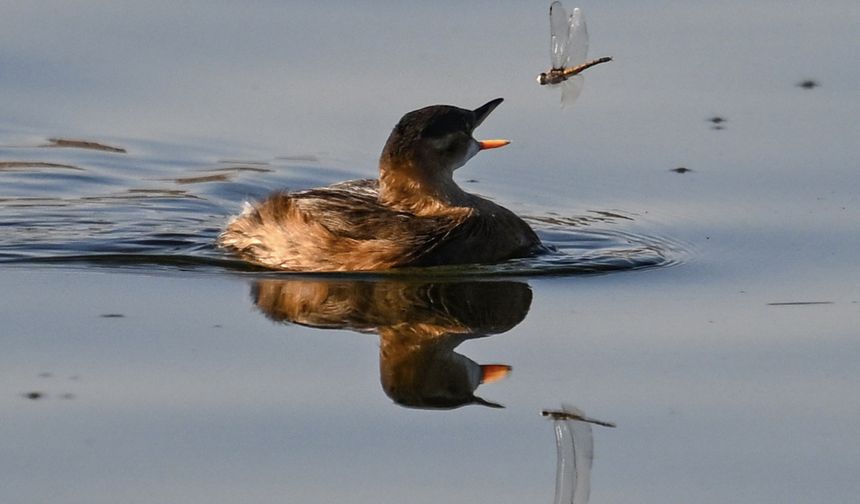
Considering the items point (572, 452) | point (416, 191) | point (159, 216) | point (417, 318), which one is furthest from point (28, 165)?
point (572, 452)

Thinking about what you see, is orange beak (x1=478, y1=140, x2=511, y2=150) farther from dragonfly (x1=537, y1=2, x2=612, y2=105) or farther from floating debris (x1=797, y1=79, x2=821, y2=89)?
floating debris (x1=797, y1=79, x2=821, y2=89)

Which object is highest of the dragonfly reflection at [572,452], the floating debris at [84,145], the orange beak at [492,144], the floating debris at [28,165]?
the orange beak at [492,144]

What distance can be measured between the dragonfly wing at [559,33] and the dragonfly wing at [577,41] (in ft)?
0.09

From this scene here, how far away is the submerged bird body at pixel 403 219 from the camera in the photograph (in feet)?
38.2

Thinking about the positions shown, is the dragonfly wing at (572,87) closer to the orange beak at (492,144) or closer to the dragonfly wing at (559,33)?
the dragonfly wing at (559,33)

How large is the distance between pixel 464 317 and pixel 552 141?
3.53 meters

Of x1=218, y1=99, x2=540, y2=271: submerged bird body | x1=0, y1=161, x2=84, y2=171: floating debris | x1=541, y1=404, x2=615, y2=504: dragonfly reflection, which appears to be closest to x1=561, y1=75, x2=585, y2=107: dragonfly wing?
x1=218, y1=99, x2=540, y2=271: submerged bird body

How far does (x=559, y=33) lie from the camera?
12305mm

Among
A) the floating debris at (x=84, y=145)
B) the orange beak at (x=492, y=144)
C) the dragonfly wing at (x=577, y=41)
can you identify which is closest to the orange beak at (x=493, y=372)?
the orange beak at (x=492, y=144)

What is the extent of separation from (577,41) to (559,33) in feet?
0.66

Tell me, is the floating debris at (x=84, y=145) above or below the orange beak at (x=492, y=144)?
→ below

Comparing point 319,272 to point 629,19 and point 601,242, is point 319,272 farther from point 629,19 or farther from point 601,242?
point 629,19

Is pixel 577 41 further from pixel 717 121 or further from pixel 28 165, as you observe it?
pixel 28 165

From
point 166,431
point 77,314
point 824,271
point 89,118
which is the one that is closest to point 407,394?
point 166,431
